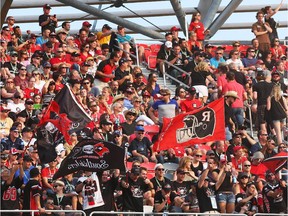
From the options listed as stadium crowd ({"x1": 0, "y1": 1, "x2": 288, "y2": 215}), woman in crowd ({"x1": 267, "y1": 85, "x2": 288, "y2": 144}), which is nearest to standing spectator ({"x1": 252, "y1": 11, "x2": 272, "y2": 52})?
stadium crowd ({"x1": 0, "y1": 1, "x2": 288, "y2": 215})

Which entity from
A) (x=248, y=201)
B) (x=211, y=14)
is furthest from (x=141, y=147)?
(x=211, y=14)

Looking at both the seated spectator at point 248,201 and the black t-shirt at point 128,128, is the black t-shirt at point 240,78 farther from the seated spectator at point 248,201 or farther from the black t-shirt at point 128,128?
the seated spectator at point 248,201

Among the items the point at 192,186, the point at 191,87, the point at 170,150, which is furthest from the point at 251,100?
the point at 192,186

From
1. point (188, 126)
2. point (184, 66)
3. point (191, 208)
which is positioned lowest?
point (191, 208)

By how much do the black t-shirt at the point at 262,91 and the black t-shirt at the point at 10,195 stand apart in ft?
23.2

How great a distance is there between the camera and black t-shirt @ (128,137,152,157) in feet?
78.2

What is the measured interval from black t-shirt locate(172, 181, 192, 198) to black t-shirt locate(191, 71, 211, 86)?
5.71 m

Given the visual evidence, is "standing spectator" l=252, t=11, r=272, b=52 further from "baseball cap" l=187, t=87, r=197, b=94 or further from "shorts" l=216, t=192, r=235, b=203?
"shorts" l=216, t=192, r=235, b=203

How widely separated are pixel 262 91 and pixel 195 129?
3767mm

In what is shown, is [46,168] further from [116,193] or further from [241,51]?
[241,51]

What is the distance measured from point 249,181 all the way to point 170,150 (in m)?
1.84

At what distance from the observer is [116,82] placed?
26891 millimetres

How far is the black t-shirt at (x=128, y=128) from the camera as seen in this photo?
980 inches

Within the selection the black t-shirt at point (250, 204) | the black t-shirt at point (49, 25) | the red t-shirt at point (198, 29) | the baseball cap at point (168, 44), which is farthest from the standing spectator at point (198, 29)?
the black t-shirt at point (250, 204)
